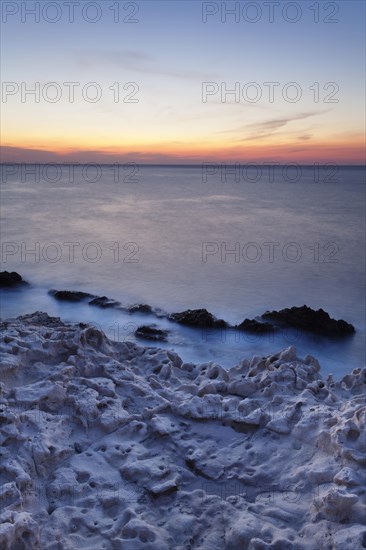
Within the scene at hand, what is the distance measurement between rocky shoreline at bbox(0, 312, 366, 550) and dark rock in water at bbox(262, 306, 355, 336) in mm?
2164

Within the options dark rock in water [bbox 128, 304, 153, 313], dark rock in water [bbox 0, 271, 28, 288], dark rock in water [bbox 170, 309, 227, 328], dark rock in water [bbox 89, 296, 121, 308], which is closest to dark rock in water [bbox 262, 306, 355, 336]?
dark rock in water [bbox 170, 309, 227, 328]

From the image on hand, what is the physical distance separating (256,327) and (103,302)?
2690 mm

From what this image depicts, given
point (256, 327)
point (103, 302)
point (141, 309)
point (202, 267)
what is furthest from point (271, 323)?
point (202, 267)

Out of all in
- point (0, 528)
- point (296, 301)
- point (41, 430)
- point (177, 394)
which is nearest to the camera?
point (0, 528)

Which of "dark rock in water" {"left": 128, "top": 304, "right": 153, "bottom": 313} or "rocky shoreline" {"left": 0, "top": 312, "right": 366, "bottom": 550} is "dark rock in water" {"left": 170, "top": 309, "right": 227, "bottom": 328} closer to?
"dark rock in water" {"left": 128, "top": 304, "right": 153, "bottom": 313}

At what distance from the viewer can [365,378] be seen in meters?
5.07

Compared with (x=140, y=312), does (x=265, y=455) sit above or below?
below

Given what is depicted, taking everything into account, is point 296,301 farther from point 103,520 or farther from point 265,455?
point 103,520

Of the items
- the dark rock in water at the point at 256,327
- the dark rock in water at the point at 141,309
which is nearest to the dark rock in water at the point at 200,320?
the dark rock in water at the point at 256,327

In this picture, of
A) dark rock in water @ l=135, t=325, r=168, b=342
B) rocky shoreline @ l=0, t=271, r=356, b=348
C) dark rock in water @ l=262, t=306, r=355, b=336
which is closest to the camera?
dark rock in water @ l=135, t=325, r=168, b=342

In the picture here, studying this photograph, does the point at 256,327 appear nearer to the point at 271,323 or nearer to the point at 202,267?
the point at 271,323

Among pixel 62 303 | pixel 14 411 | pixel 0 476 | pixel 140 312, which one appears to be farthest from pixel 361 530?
pixel 62 303

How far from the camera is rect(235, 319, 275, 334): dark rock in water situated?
755 centimetres

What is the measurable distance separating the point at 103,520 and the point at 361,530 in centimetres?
155
